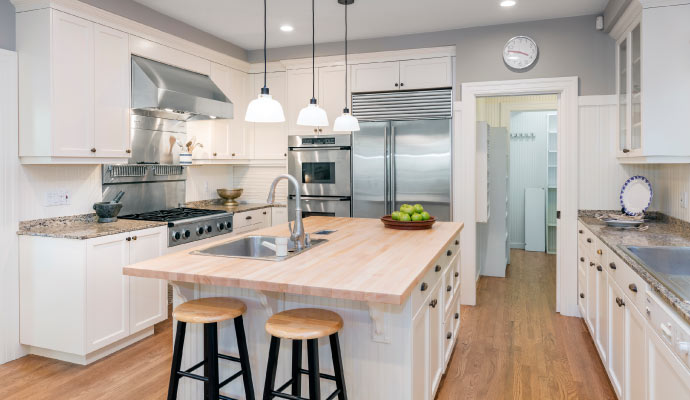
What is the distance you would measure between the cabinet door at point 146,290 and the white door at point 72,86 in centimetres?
74

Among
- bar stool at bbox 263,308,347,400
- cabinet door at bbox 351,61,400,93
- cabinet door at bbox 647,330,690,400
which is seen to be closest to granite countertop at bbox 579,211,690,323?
cabinet door at bbox 647,330,690,400

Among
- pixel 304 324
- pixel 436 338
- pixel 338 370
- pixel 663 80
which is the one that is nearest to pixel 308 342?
pixel 304 324

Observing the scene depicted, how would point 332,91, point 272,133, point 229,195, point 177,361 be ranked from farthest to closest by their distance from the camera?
point 272,133 → point 229,195 → point 332,91 → point 177,361

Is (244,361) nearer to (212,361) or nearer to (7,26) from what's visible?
(212,361)

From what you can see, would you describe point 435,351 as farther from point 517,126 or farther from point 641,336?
point 517,126

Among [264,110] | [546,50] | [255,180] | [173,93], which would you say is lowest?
[255,180]

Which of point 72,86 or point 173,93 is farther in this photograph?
point 173,93

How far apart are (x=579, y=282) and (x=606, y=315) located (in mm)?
1320

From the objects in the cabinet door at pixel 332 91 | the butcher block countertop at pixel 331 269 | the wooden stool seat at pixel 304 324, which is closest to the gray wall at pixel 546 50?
the cabinet door at pixel 332 91

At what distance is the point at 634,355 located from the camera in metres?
2.13

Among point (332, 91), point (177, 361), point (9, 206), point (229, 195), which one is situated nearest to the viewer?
point (177, 361)

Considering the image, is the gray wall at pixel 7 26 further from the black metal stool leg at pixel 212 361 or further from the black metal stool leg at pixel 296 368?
the black metal stool leg at pixel 296 368

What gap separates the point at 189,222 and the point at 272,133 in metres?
1.77

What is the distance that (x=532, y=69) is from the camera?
4.20 metres
